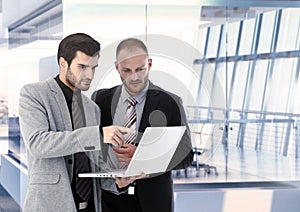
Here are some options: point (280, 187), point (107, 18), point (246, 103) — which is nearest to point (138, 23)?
point (107, 18)

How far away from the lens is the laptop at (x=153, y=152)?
2.63 metres

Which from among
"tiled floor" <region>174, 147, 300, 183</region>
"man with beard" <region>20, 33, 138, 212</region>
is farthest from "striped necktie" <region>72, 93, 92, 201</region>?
"tiled floor" <region>174, 147, 300, 183</region>

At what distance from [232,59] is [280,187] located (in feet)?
5.13

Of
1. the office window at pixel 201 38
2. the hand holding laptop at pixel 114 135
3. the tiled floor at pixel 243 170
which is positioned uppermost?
the office window at pixel 201 38

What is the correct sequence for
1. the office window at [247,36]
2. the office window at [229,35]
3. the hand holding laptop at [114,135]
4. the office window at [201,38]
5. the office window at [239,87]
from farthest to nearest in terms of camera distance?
the office window at [239,87] → the office window at [247,36] → the office window at [229,35] → the office window at [201,38] → the hand holding laptop at [114,135]

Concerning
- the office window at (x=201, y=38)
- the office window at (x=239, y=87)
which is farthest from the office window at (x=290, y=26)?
the office window at (x=201, y=38)

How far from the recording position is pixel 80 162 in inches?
107

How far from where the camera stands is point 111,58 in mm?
2791

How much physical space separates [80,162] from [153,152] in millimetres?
291

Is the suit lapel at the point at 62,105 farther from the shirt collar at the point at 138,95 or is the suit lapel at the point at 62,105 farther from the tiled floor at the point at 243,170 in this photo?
the tiled floor at the point at 243,170

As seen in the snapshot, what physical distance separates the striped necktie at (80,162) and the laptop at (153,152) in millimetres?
63

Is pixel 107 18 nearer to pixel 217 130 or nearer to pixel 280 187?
pixel 280 187

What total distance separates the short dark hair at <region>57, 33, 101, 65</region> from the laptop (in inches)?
14.6

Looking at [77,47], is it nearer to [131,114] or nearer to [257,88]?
[131,114]
